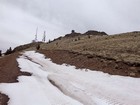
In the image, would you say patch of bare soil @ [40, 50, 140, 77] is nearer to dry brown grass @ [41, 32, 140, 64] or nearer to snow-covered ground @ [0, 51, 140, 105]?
dry brown grass @ [41, 32, 140, 64]

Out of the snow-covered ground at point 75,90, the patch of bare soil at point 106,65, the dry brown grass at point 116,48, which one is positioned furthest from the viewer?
the dry brown grass at point 116,48

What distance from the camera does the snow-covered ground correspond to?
48.5 feet

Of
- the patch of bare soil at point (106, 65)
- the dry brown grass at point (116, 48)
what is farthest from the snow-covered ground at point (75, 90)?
the dry brown grass at point (116, 48)

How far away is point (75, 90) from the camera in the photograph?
17.4 m

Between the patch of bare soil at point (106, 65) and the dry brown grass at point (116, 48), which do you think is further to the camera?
the dry brown grass at point (116, 48)

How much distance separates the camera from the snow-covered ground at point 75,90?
14.8 metres

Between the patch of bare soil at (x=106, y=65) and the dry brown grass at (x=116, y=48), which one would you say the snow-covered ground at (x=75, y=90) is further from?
the dry brown grass at (x=116, y=48)

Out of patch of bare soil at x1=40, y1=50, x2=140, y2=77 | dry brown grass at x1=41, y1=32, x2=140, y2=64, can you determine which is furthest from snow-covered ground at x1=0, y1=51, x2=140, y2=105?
dry brown grass at x1=41, y1=32, x2=140, y2=64

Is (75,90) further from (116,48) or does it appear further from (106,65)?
(116,48)

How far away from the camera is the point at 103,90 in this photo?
17234mm

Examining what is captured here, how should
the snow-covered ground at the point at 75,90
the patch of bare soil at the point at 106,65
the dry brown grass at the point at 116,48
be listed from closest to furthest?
the snow-covered ground at the point at 75,90 < the patch of bare soil at the point at 106,65 < the dry brown grass at the point at 116,48

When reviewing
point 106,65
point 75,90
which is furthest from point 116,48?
point 75,90

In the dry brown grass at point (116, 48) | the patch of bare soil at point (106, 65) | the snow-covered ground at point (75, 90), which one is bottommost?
the snow-covered ground at point (75, 90)

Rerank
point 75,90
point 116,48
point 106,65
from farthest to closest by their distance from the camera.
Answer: point 116,48 → point 106,65 → point 75,90
